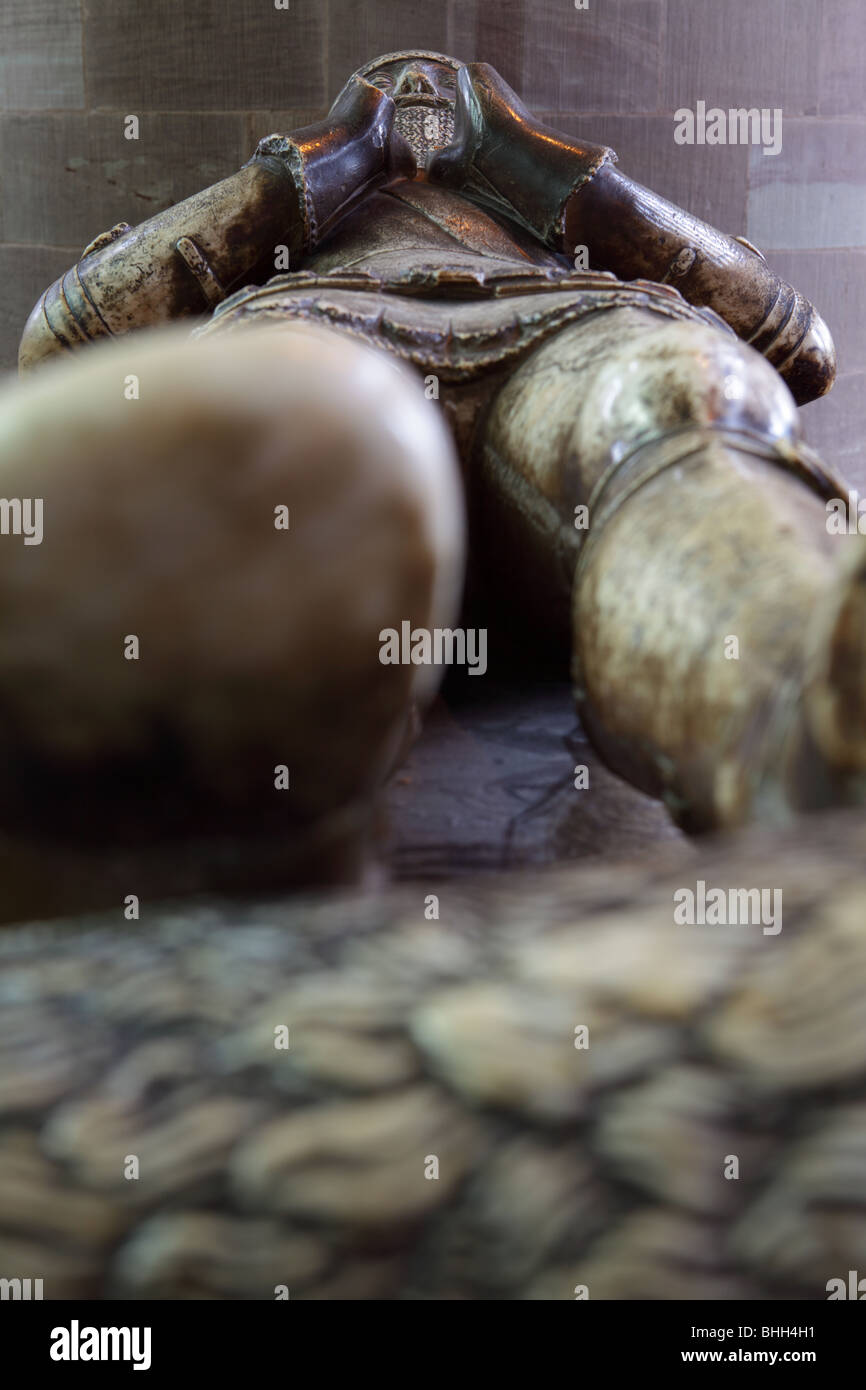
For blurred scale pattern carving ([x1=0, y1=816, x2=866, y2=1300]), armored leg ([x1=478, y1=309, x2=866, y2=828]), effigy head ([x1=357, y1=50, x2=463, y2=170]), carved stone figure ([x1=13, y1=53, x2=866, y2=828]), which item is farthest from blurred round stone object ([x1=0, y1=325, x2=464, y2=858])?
effigy head ([x1=357, y1=50, x2=463, y2=170])

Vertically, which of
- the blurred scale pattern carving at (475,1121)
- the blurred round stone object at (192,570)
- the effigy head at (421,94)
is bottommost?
the blurred scale pattern carving at (475,1121)

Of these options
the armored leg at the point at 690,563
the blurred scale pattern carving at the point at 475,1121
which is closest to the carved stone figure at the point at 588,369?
the armored leg at the point at 690,563

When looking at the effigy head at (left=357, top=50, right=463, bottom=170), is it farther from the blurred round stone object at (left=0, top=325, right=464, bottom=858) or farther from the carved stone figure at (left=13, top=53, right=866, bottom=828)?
the blurred round stone object at (left=0, top=325, right=464, bottom=858)

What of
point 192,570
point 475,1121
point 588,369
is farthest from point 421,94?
point 475,1121

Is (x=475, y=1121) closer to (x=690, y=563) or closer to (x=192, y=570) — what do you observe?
(x=192, y=570)

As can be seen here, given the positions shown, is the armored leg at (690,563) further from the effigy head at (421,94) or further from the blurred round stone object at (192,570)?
the effigy head at (421,94)
